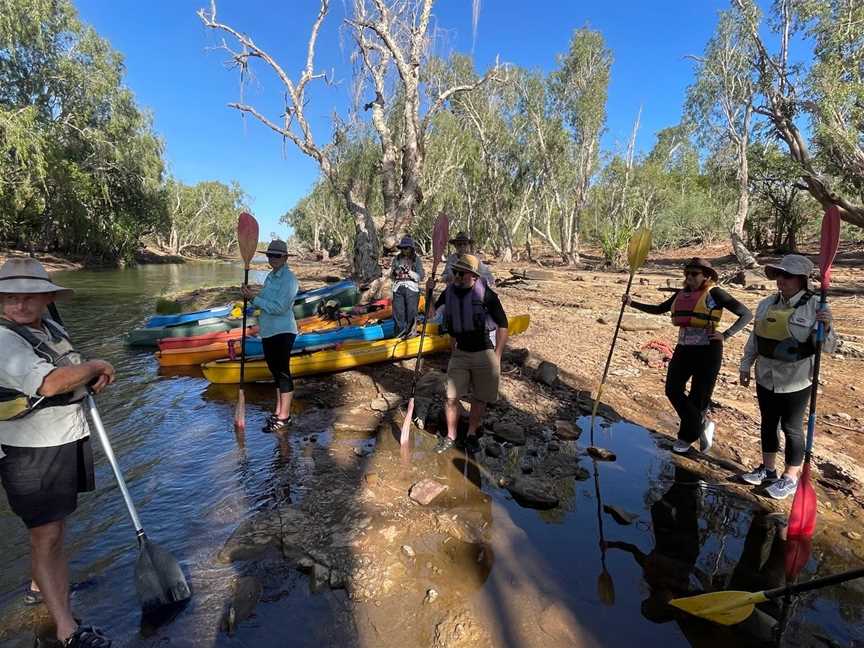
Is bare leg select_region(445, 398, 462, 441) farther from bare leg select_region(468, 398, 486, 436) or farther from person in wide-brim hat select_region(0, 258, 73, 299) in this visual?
person in wide-brim hat select_region(0, 258, 73, 299)

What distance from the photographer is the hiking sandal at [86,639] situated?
237cm

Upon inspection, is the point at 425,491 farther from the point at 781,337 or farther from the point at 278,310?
the point at 781,337

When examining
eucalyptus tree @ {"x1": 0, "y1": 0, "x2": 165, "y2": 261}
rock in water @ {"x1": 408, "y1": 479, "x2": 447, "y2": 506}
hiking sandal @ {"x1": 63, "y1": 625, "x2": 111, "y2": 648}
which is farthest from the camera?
eucalyptus tree @ {"x1": 0, "y1": 0, "x2": 165, "y2": 261}

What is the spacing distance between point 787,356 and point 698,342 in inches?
29.4

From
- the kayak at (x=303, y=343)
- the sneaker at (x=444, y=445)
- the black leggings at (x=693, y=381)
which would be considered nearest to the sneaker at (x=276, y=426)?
the sneaker at (x=444, y=445)

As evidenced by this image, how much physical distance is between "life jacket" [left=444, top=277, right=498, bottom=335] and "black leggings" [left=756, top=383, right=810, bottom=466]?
7.67 feet

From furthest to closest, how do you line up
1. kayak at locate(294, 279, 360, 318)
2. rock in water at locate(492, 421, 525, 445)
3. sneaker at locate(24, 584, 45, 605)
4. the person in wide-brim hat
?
kayak at locate(294, 279, 360, 318)
rock in water at locate(492, 421, 525, 445)
sneaker at locate(24, 584, 45, 605)
the person in wide-brim hat

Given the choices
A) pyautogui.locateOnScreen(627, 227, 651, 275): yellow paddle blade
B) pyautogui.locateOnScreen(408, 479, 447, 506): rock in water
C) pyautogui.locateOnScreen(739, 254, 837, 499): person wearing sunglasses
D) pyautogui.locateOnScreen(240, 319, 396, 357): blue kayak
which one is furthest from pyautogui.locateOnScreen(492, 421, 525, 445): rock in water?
pyautogui.locateOnScreen(240, 319, 396, 357): blue kayak

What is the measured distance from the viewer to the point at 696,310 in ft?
13.9

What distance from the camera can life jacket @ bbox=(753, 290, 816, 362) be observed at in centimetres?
355

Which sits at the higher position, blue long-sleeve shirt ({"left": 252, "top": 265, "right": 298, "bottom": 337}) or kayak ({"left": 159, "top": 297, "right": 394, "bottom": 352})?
blue long-sleeve shirt ({"left": 252, "top": 265, "right": 298, "bottom": 337})

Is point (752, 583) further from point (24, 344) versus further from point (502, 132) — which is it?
point (502, 132)

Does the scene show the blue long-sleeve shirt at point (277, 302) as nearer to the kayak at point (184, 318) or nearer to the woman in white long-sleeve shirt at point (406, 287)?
the woman in white long-sleeve shirt at point (406, 287)

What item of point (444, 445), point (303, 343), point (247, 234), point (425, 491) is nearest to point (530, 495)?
point (425, 491)
